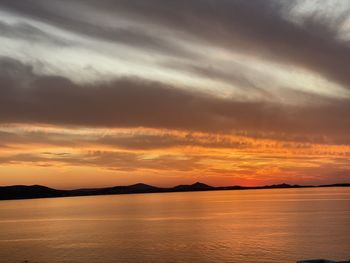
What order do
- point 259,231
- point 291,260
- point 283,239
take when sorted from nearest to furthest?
point 291,260
point 283,239
point 259,231

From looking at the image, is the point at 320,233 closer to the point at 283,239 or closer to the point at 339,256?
the point at 283,239

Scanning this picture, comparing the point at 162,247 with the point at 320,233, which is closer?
the point at 162,247

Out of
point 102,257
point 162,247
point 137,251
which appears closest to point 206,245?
point 162,247

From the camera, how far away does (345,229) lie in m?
104

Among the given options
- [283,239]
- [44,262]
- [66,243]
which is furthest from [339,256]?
[66,243]

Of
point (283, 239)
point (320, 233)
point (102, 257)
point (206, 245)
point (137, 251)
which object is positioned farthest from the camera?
point (320, 233)

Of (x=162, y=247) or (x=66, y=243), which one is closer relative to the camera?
(x=162, y=247)

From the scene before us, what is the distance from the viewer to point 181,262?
67625 mm

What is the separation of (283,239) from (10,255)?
168ft

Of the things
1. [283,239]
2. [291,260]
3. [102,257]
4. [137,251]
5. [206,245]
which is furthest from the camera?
[283,239]

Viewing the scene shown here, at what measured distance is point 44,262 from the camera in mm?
70750

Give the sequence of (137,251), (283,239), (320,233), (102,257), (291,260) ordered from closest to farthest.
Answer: (291,260)
(102,257)
(137,251)
(283,239)
(320,233)

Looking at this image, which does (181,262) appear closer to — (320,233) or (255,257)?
(255,257)

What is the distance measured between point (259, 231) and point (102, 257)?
46023mm
